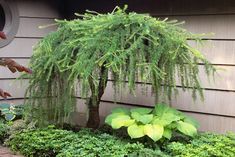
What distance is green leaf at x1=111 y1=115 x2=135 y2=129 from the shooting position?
4746mm

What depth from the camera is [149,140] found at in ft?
15.7

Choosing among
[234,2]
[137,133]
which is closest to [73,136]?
[137,133]

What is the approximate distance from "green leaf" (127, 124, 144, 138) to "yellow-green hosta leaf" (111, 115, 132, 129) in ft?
0.30

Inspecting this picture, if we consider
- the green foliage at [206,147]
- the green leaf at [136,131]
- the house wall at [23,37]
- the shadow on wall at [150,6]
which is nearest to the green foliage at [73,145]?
the green leaf at [136,131]

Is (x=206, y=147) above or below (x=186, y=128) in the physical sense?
below

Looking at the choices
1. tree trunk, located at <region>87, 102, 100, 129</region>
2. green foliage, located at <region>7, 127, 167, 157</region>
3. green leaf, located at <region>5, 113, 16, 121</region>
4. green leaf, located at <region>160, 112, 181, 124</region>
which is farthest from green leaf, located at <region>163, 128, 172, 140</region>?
green leaf, located at <region>5, 113, 16, 121</region>

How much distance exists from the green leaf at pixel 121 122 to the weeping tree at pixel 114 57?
370 mm

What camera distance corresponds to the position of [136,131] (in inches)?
182

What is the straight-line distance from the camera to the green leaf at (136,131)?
4.60m

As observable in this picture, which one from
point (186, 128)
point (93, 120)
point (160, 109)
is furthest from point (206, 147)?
point (93, 120)

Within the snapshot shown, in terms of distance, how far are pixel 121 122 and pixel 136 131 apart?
243 mm

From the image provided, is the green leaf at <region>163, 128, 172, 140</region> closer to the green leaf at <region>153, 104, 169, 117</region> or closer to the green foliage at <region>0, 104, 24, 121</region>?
the green leaf at <region>153, 104, 169, 117</region>

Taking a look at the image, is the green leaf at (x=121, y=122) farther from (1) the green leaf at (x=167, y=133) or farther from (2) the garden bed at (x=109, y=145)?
(1) the green leaf at (x=167, y=133)

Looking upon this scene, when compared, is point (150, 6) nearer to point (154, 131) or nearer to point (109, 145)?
point (154, 131)
